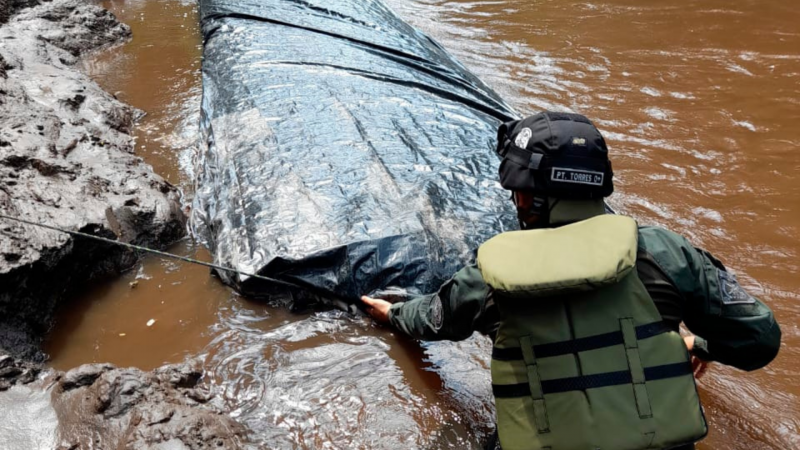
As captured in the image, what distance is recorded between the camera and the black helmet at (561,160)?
4.65 ft

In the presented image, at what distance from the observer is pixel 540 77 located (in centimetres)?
554

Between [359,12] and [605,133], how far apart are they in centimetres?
297

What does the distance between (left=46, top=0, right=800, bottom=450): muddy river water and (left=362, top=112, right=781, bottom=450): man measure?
68 cm

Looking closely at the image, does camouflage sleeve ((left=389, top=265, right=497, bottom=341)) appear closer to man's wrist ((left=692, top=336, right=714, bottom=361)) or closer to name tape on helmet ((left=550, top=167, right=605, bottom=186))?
name tape on helmet ((left=550, top=167, right=605, bottom=186))

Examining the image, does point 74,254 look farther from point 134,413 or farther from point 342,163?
point 342,163

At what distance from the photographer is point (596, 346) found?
4.54 ft

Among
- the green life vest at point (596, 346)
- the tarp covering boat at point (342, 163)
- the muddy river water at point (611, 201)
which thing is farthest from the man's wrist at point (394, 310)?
the green life vest at point (596, 346)

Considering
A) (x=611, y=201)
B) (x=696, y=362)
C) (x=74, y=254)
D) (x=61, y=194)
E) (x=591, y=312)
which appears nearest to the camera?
(x=591, y=312)

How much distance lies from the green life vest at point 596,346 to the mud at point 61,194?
2.06 m

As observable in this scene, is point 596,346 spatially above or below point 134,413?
above

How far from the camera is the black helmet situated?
142 cm

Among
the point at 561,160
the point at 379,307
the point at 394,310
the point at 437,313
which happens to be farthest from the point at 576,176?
the point at 379,307

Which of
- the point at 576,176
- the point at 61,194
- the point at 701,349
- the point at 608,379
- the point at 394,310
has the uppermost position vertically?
the point at 576,176

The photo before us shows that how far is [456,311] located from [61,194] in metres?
2.34
